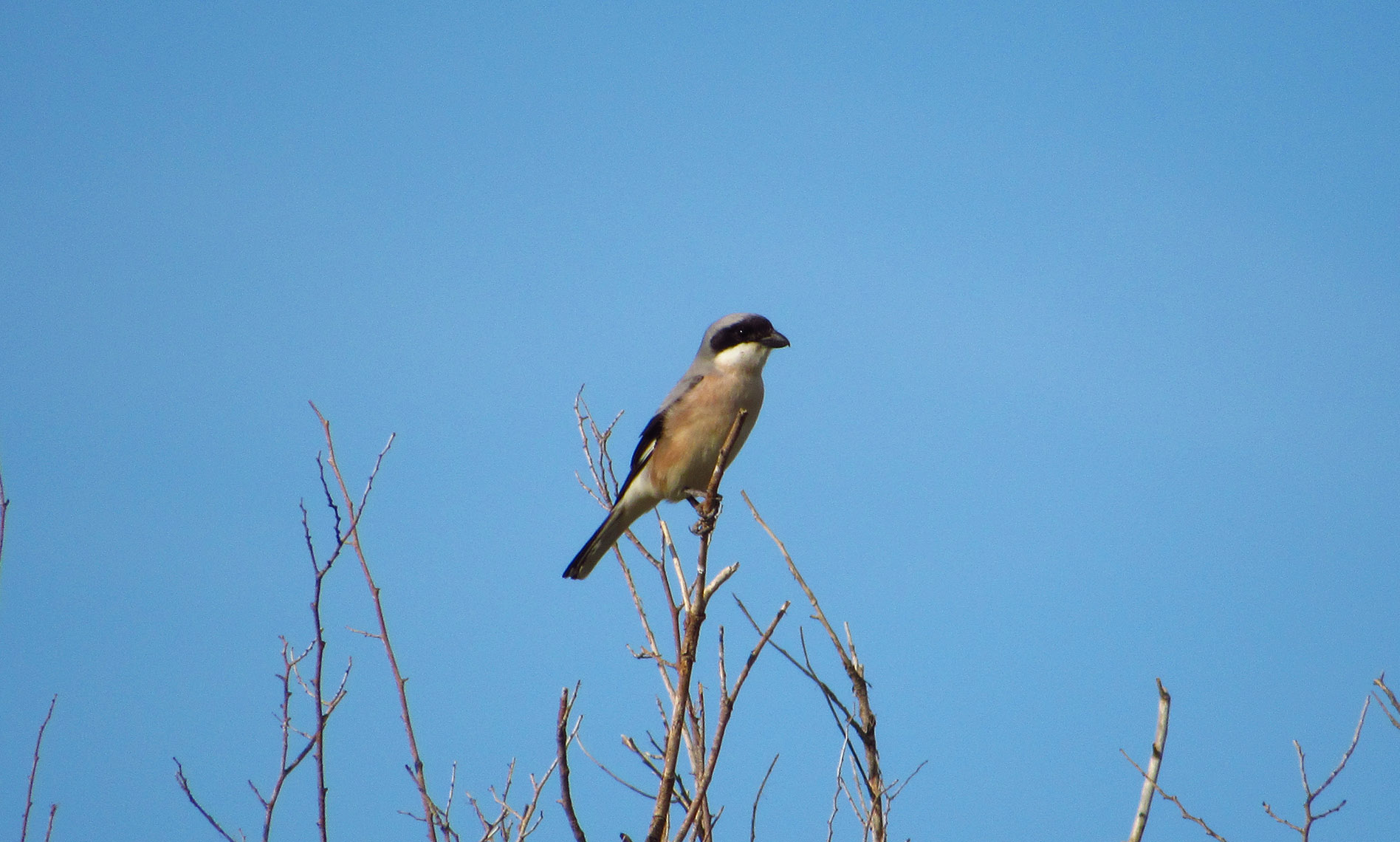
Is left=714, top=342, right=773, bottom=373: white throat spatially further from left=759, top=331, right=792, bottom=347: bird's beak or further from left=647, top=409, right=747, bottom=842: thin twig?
left=647, top=409, right=747, bottom=842: thin twig

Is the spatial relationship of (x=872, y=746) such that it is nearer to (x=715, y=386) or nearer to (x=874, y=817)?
(x=874, y=817)

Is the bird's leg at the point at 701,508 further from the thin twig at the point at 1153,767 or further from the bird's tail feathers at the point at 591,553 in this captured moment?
the thin twig at the point at 1153,767

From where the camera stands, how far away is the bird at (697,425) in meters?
5.64

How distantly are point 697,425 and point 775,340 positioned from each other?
594mm

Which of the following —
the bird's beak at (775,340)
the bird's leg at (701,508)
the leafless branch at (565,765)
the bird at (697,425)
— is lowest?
the leafless branch at (565,765)

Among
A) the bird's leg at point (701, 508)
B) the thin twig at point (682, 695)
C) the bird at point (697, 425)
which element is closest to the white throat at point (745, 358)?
the bird at point (697, 425)

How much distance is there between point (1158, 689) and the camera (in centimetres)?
262

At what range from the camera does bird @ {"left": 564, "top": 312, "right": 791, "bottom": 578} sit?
18.5 feet

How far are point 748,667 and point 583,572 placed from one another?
325 cm

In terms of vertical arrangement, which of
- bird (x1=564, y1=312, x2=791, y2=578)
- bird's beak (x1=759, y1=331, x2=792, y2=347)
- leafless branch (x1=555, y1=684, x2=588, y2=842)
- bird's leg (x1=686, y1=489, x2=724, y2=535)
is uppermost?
bird's beak (x1=759, y1=331, x2=792, y2=347)

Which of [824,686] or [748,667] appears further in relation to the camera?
[824,686]

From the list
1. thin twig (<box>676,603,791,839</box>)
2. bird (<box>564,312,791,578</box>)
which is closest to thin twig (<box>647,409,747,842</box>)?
thin twig (<box>676,603,791,839</box>)

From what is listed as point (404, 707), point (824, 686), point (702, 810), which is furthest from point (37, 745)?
point (824, 686)

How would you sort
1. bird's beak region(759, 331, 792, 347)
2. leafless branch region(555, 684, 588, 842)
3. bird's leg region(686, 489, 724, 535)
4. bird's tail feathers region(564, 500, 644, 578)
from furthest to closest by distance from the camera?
bird's beak region(759, 331, 792, 347), bird's tail feathers region(564, 500, 644, 578), bird's leg region(686, 489, 724, 535), leafless branch region(555, 684, 588, 842)
